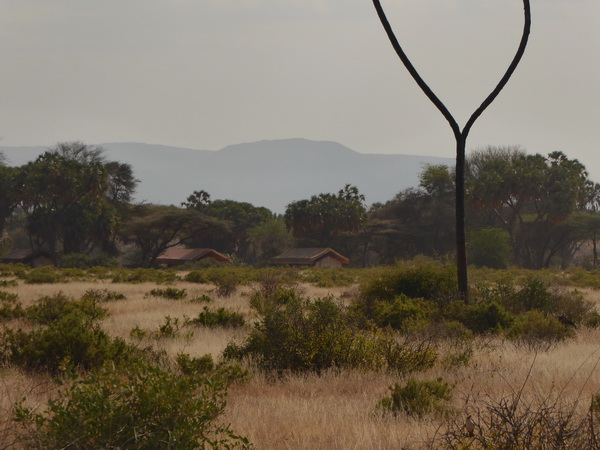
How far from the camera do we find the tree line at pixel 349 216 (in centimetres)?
6775

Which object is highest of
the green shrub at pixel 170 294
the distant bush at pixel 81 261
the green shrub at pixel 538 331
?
the green shrub at pixel 538 331

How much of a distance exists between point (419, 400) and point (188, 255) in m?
72.1

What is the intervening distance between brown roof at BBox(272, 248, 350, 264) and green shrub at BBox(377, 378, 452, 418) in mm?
63764

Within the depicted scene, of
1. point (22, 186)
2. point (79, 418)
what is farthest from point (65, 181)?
point (79, 418)

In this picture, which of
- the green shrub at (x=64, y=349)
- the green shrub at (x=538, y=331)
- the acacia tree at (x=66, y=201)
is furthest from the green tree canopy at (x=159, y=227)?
the green shrub at (x=64, y=349)

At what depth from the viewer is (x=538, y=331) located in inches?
542

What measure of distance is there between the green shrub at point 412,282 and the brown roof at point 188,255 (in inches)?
Answer: 2334

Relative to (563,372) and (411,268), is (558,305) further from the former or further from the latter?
(563,372)

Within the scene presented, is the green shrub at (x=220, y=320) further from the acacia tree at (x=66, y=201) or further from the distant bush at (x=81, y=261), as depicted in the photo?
the acacia tree at (x=66, y=201)

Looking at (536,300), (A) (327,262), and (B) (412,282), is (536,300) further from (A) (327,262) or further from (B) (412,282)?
(A) (327,262)

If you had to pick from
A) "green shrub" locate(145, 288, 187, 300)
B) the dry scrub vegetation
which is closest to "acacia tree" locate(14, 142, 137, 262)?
"green shrub" locate(145, 288, 187, 300)

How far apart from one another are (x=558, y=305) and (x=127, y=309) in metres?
11.9

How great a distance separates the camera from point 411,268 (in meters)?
18.5

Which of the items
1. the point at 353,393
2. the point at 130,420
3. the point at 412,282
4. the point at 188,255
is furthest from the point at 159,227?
the point at 130,420
